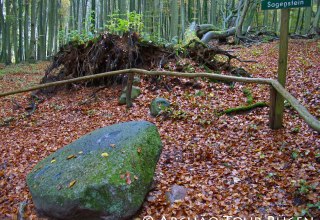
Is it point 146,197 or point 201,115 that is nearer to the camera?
point 146,197

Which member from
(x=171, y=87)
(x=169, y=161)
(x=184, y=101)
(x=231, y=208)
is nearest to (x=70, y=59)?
(x=171, y=87)

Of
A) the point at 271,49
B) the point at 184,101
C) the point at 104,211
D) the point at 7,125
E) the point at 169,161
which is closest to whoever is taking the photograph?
the point at 104,211

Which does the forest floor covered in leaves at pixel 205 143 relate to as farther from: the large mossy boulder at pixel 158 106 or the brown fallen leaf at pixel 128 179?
the brown fallen leaf at pixel 128 179

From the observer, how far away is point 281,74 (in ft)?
18.9

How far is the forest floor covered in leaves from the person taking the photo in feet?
14.1

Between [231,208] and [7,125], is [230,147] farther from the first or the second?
[7,125]

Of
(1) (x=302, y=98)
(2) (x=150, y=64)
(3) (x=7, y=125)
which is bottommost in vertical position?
(3) (x=7, y=125)

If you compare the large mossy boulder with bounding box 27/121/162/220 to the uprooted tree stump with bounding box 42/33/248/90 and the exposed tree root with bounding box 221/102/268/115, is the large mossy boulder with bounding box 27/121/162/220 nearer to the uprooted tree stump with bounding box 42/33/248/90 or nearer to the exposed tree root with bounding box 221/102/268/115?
the exposed tree root with bounding box 221/102/268/115

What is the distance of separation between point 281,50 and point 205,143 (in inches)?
91.3

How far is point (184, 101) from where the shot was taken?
27.6 feet

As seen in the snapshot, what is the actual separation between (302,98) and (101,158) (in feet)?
17.5

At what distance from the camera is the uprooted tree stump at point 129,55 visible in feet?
34.3

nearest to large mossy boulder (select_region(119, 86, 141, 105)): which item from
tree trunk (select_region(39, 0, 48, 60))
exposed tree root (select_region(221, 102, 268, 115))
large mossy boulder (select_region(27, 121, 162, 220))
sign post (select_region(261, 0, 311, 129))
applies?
exposed tree root (select_region(221, 102, 268, 115))

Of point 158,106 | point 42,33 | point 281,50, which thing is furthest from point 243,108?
point 42,33
